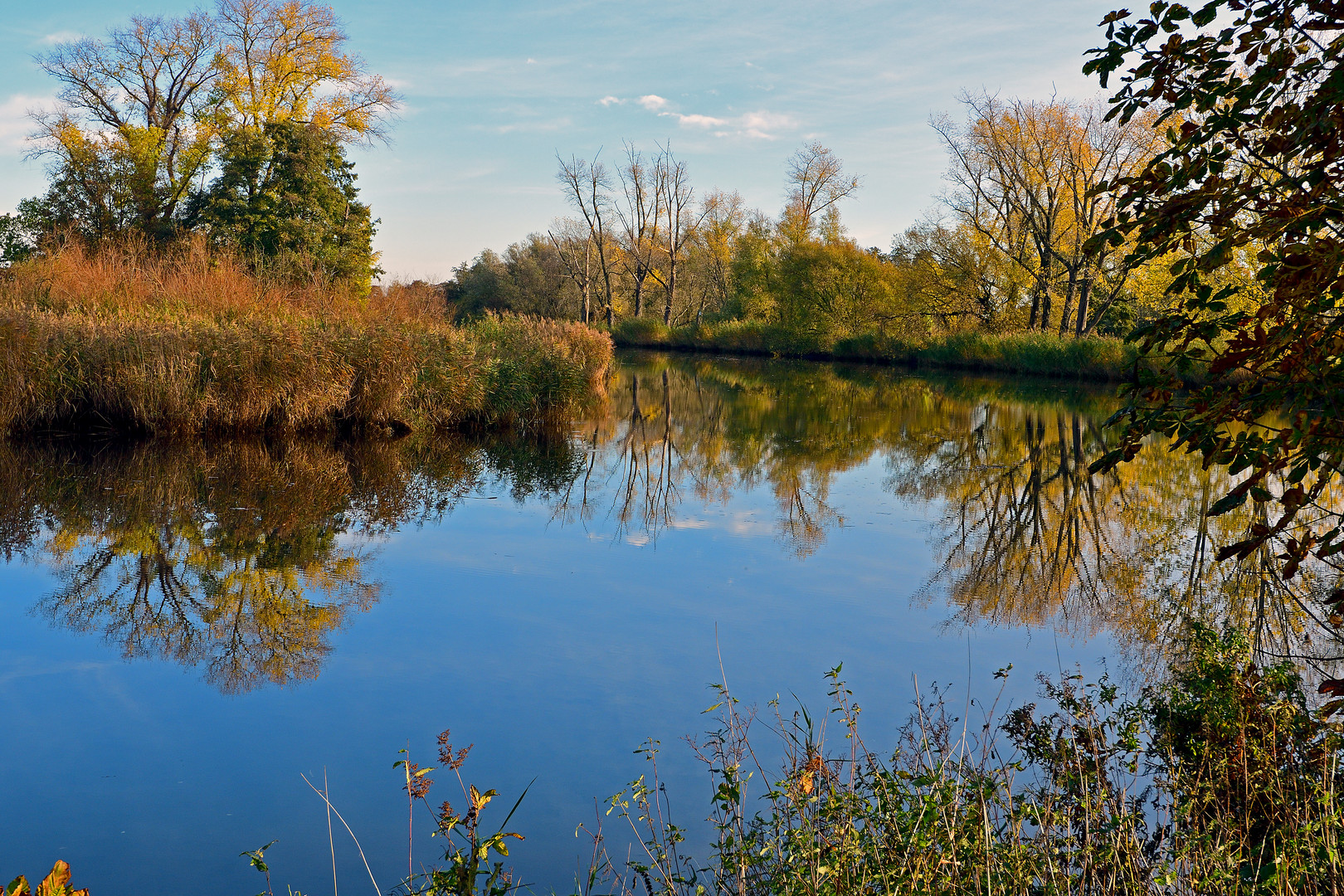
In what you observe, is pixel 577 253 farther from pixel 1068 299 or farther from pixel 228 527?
pixel 228 527

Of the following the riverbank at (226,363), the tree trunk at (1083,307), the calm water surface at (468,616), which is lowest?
the calm water surface at (468,616)

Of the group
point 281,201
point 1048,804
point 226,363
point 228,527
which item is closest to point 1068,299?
point 281,201

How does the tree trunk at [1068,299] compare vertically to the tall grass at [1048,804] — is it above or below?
above

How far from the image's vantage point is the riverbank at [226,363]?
38.2 feet

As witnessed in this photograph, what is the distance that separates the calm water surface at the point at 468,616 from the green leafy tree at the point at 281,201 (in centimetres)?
1620

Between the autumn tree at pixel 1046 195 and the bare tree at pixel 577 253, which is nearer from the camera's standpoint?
the autumn tree at pixel 1046 195

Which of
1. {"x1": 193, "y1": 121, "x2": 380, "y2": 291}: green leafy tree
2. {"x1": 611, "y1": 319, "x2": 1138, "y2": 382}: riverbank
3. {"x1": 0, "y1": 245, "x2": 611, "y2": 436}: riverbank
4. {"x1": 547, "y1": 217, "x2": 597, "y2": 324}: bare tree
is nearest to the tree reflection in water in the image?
{"x1": 0, "y1": 245, "x2": 611, "y2": 436}: riverbank

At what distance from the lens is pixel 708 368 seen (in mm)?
33438

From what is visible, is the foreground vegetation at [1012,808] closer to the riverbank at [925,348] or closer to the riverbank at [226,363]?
the riverbank at [226,363]

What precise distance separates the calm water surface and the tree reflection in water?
0.14 ft

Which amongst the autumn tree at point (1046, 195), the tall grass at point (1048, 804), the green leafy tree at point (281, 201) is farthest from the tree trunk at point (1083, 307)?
the tall grass at point (1048, 804)

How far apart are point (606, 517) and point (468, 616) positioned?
10.6 ft

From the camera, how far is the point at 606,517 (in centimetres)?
899

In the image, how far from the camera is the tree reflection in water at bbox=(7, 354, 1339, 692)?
566 cm
